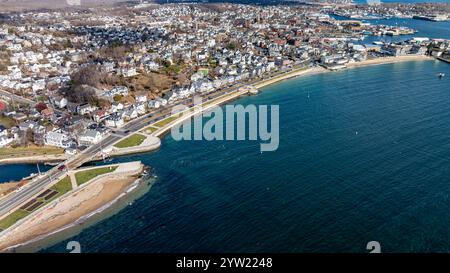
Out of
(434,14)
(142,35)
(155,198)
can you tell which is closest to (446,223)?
(155,198)

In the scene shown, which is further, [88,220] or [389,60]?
[389,60]

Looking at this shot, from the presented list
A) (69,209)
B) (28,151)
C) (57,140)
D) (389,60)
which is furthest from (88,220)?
(389,60)

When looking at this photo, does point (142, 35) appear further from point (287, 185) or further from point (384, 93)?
point (287, 185)

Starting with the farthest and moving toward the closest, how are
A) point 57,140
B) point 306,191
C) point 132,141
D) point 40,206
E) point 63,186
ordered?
point 132,141 → point 57,140 → point 63,186 → point 306,191 → point 40,206

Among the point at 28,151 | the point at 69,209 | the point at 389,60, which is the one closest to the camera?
the point at 69,209

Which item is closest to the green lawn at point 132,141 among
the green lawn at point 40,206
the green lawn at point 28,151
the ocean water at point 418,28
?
the green lawn at point 28,151

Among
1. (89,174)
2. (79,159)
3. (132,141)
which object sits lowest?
(89,174)

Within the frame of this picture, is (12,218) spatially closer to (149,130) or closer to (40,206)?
(40,206)

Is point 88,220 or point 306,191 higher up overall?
point 306,191
